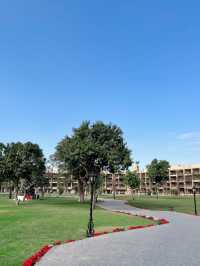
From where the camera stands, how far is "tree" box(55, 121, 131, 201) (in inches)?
1975

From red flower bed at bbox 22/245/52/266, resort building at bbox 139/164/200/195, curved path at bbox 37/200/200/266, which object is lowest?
curved path at bbox 37/200/200/266

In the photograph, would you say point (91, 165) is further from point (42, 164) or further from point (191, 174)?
point (191, 174)

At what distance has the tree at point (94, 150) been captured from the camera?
50156 mm

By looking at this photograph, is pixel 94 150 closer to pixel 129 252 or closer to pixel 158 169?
pixel 129 252

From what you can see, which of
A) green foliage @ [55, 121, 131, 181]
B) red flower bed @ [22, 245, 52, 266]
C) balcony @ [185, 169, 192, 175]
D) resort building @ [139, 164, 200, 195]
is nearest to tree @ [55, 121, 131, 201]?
green foliage @ [55, 121, 131, 181]

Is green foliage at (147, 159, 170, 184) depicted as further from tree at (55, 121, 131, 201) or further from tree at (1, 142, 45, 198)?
tree at (55, 121, 131, 201)

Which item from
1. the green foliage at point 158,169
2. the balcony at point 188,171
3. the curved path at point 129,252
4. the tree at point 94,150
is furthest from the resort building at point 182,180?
the curved path at point 129,252

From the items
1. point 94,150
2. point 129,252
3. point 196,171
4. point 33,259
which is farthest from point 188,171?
point 33,259

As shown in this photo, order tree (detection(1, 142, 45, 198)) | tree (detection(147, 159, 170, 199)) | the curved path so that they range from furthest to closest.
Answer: tree (detection(147, 159, 170, 199)), tree (detection(1, 142, 45, 198)), the curved path

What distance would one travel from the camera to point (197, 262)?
39.0 ft

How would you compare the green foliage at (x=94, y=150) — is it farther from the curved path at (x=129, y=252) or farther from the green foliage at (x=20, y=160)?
the curved path at (x=129, y=252)

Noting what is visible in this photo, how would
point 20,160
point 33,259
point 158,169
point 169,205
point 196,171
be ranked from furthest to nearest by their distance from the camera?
point 196,171
point 158,169
point 20,160
point 169,205
point 33,259

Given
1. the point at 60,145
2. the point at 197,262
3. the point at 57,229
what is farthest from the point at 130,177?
the point at 197,262

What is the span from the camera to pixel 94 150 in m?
49.8
